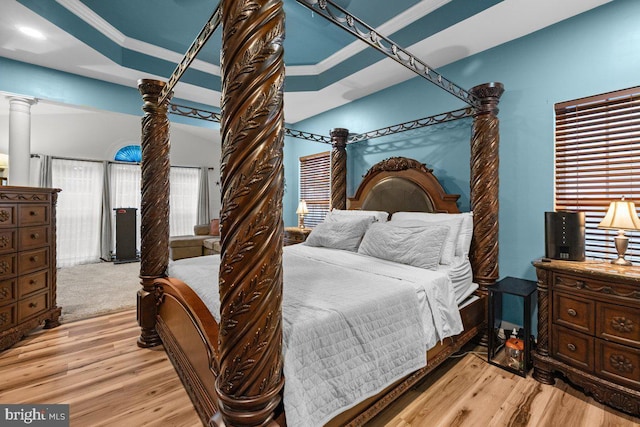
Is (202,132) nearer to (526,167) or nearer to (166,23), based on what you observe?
(166,23)

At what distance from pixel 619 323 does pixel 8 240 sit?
14.7 ft

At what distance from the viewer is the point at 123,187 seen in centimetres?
623

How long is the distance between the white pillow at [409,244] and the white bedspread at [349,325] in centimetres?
11

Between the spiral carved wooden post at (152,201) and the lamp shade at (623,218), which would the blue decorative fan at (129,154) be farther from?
the lamp shade at (623,218)

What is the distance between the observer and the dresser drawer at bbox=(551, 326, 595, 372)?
6.03ft

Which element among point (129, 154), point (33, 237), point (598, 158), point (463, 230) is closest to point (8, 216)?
point (33, 237)

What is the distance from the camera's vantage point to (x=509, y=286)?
229cm

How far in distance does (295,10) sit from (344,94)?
1.45 meters

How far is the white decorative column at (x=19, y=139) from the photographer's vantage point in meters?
3.28

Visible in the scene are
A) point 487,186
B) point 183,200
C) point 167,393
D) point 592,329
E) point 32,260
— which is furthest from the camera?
point 183,200

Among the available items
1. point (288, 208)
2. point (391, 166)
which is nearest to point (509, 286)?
point (391, 166)

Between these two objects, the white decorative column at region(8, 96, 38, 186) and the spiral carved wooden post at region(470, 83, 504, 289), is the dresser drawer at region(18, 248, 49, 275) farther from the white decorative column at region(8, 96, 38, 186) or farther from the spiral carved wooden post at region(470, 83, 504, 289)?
the spiral carved wooden post at region(470, 83, 504, 289)

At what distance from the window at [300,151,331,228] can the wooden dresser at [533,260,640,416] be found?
3160mm

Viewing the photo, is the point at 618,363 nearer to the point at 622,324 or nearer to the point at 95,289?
the point at 622,324
